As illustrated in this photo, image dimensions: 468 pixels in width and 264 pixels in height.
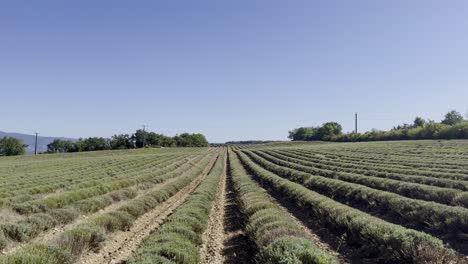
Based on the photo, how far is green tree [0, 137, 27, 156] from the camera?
12488cm

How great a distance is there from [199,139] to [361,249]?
185046mm

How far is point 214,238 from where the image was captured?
12.8 meters

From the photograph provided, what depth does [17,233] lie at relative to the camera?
11.7m

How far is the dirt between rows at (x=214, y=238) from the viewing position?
10.6 metres

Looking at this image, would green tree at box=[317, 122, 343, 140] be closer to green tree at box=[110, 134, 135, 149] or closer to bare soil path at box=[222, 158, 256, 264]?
green tree at box=[110, 134, 135, 149]

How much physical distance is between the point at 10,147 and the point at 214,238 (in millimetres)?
132522

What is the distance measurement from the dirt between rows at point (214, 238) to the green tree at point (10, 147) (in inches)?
4995

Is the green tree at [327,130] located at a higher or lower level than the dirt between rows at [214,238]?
higher

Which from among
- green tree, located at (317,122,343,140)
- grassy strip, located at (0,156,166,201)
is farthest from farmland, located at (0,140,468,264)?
green tree, located at (317,122,343,140)

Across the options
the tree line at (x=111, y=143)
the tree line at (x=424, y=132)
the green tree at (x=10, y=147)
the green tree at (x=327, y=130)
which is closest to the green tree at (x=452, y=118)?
the tree line at (x=424, y=132)

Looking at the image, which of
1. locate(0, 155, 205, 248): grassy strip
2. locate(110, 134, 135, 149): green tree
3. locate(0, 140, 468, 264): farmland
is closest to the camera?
locate(0, 140, 468, 264): farmland

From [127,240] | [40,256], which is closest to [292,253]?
[40,256]

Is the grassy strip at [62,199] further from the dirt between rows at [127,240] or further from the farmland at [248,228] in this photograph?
the dirt between rows at [127,240]

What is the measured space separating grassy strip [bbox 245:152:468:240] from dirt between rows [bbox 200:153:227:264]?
619 cm
